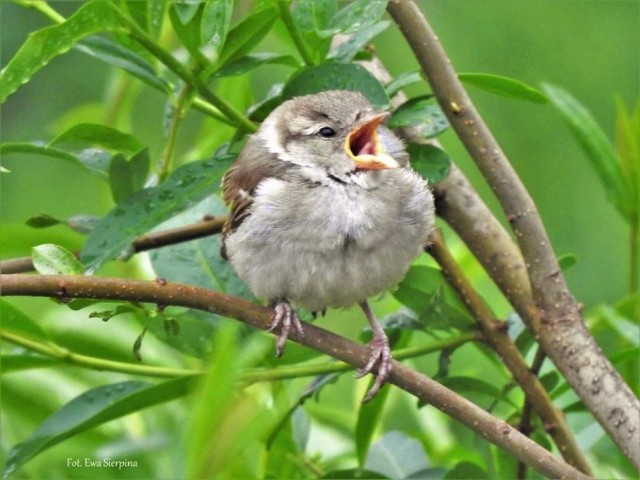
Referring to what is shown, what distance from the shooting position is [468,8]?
12.5 ft

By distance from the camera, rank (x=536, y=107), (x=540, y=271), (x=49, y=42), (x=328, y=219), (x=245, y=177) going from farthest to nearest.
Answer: (x=536, y=107) → (x=245, y=177) → (x=328, y=219) → (x=540, y=271) → (x=49, y=42)

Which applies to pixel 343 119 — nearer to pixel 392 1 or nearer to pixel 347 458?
pixel 392 1

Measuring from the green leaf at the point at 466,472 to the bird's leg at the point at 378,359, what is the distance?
0.17m

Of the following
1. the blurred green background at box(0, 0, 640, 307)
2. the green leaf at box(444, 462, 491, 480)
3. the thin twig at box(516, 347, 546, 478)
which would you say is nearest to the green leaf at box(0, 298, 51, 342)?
the green leaf at box(444, 462, 491, 480)

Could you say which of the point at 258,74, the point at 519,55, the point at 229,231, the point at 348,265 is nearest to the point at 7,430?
the point at 229,231

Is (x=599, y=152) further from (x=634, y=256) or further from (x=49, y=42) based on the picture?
(x=49, y=42)

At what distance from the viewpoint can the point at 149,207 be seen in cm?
176

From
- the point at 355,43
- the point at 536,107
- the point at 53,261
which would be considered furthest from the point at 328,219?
the point at 536,107

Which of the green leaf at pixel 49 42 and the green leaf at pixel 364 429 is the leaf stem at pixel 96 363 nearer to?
the green leaf at pixel 364 429

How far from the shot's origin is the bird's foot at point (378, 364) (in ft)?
5.26

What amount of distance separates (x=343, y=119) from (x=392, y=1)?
0.38 metres

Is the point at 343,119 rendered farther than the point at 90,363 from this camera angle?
Yes

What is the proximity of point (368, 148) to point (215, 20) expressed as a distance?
575 millimetres

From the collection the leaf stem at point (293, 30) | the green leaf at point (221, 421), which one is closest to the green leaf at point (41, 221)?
the leaf stem at point (293, 30)
